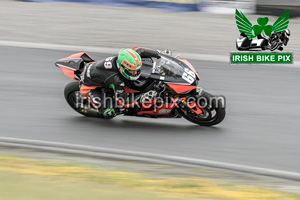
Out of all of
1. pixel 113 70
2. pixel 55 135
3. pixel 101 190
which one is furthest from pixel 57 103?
pixel 101 190

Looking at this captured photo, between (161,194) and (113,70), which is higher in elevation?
(113,70)

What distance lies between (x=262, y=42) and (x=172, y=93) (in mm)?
6545

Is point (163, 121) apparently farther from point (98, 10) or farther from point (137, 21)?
point (98, 10)

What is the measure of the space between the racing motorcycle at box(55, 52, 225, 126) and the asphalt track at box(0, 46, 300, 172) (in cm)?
31

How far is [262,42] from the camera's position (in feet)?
44.3

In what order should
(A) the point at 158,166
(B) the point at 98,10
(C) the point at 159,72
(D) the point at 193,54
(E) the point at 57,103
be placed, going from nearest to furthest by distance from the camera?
(A) the point at 158,166, (C) the point at 159,72, (E) the point at 57,103, (D) the point at 193,54, (B) the point at 98,10

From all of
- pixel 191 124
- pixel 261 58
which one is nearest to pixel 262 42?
pixel 261 58

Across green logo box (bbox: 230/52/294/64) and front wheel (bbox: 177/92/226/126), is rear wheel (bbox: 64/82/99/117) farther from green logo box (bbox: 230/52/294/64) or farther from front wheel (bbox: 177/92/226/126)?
green logo box (bbox: 230/52/294/64)

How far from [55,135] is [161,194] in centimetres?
318

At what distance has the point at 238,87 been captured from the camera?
416 inches

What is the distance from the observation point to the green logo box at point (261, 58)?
12.3 metres

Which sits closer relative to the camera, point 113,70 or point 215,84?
point 113,70

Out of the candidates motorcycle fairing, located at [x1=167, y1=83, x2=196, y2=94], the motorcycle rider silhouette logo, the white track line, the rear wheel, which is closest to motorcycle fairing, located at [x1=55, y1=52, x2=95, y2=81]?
the rear wheel

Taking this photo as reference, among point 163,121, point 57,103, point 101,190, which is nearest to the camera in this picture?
point 101,190
